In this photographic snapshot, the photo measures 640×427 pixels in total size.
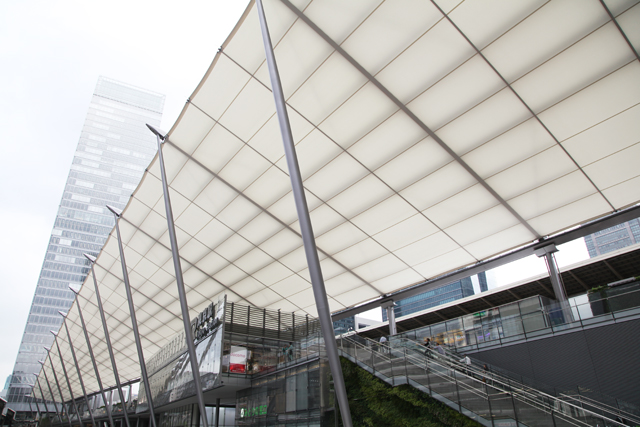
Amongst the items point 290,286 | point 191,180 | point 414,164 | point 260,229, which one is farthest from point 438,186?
point 290,286

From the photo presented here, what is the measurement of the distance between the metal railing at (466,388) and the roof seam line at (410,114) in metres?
7.76

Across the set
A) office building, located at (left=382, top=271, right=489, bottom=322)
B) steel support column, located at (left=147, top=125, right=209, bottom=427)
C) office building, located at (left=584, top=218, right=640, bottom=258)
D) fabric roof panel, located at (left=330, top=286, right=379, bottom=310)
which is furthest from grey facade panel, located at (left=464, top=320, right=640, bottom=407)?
office building, located at (left=584, top=218, right=640, bottom=258)

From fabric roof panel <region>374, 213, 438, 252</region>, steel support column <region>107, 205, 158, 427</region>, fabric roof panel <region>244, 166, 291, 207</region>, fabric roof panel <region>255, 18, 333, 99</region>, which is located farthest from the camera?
steel support column <region>107, 205, 158, 427</region>

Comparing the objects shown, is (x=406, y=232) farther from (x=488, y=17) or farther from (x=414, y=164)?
(x=488, y=17)

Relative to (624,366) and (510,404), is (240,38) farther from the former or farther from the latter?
(624,366)

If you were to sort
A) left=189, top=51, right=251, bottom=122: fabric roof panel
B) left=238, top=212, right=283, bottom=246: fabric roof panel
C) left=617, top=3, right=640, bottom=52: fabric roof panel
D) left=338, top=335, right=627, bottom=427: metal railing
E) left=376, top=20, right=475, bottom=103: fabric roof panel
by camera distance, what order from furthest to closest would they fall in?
left=238, top=212, right=283, bottom=246: fabric roof panel
left=189, top=51, right=251, bottom=122: fabric roof panel
left=376, top=20, right=475, bottom=103: fabric roof panel
left=617, top=3, right=640, bottom=52: fabric roof panel
left=338, top=335, right=627, bottom=427: metal railing

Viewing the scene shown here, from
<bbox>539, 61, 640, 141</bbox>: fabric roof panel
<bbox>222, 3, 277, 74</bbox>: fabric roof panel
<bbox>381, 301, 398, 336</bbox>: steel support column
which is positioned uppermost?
<bbox>222, 3, 277, 74</bbox>: fabric roof panel

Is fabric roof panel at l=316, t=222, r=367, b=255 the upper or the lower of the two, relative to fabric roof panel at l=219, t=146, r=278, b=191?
lower

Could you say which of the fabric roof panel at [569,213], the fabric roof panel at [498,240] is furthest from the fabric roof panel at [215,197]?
the fabric roof panel at [569,213]

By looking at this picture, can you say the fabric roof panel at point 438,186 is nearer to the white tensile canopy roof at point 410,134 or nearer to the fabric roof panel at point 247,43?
the white tensile canopy roof at point 410,134

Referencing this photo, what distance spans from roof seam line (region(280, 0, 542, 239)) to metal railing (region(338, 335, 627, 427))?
7.76m

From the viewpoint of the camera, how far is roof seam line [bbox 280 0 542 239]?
16078mm

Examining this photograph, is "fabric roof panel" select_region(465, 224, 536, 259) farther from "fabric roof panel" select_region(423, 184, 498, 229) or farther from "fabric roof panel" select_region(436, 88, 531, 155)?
"fabric roof panel" select_region(436, 88, 531, 155)

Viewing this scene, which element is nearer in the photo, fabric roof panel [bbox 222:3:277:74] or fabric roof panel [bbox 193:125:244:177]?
fabric roof panel [bbox 222:3:277:74]
